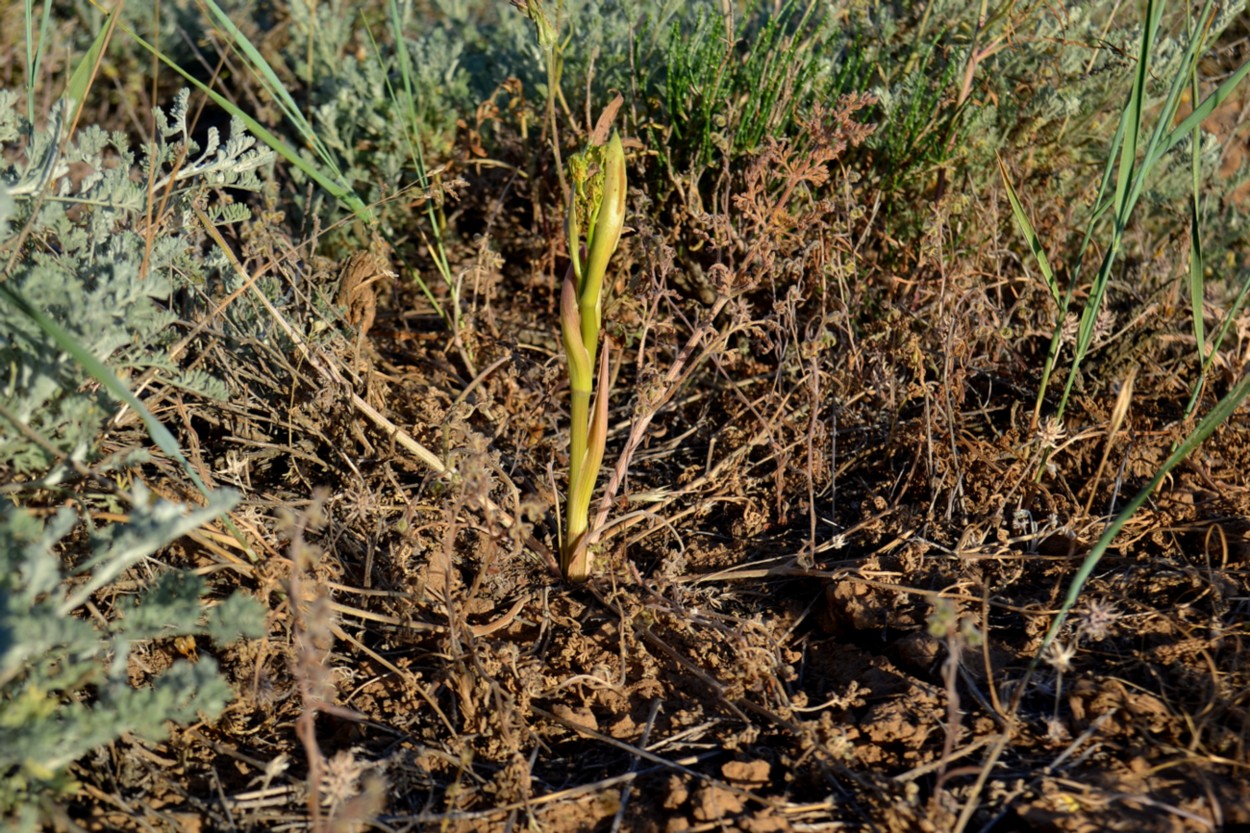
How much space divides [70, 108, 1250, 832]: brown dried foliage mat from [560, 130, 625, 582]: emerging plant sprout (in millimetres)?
120

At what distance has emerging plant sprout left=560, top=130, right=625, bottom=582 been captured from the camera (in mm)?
1675

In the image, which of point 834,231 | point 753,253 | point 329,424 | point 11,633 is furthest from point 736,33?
point 11,633

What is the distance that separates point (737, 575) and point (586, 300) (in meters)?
0.63

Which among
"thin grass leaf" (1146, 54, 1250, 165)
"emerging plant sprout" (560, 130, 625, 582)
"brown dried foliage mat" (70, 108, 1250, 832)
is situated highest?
"thin grass leaf" (1146, 54, 1250, 165)

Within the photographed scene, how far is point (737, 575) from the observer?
77.3 inches

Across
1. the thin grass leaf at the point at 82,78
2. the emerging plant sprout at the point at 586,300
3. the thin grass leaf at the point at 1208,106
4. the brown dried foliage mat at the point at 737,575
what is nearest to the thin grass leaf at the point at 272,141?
the thin grass leaf at the point at 82,78

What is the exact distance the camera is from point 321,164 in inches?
113

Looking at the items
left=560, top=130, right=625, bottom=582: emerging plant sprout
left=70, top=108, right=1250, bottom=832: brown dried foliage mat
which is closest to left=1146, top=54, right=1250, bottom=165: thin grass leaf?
left=70, top=108, right=1250, bottom=832: brown dried foliage mat

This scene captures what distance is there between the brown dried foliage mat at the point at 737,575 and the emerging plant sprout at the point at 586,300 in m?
0.12

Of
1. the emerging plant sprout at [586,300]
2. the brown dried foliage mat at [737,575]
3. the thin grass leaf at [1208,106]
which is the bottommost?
the brown dried foliage mat at [737,575]

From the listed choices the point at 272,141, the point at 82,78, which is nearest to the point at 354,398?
the point at 272,141

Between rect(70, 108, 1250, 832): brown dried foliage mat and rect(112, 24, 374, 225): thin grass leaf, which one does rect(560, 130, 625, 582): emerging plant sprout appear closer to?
rect(70, 108, 1250, 832): brown dried foliage mat

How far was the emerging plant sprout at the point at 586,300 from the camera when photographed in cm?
167

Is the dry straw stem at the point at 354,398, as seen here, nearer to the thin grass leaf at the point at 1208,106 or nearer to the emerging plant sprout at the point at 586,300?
the emerging plant sprout at the point at 586,300
